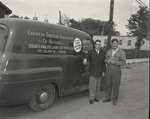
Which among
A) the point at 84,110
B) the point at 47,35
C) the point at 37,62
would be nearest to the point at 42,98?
the point at 37,62

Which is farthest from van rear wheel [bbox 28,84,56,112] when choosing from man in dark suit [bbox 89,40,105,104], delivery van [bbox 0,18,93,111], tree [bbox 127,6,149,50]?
tree [bbox 127,6,149,50]

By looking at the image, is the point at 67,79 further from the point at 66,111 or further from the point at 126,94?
the point at 126,94

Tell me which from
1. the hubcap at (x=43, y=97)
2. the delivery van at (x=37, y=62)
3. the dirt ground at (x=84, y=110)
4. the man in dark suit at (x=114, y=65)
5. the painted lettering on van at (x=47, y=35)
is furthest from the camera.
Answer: the man in dark suit at (x=114, y=65)

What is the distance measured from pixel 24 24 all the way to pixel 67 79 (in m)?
1.80

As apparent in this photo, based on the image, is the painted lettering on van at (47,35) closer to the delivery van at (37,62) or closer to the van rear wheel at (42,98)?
the delivery van at (37,62)

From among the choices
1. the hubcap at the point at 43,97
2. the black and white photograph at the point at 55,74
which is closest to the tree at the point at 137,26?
the black and white photograph at the point at 55,74

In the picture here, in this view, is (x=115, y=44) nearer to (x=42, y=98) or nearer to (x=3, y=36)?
(x=42, y=98)

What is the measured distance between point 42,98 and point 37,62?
0.94 m

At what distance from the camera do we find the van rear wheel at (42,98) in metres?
4.75

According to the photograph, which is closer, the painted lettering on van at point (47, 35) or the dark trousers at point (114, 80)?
the painted lettering on van at point (47, 35)

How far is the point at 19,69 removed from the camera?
4.14m

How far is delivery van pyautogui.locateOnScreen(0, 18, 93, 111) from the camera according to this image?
4062 mm

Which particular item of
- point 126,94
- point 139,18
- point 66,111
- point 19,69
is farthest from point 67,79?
point 139,18

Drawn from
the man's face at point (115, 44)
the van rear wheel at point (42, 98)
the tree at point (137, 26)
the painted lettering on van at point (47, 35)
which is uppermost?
the tree at point (137, 26)
